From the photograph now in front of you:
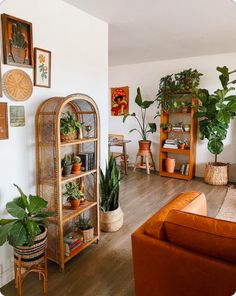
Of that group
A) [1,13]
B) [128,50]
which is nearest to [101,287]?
[1,13]

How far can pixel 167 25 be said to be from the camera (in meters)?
2.92

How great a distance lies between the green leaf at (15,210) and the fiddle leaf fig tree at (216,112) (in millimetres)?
3357

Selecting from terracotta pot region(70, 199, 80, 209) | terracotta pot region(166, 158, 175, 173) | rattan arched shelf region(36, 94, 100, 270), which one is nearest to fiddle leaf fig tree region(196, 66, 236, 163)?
terracotta pot region(166, 158, 175, 173)

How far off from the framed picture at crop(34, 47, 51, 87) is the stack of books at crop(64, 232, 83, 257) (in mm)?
1408

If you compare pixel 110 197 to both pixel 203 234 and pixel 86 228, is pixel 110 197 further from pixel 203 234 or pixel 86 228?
pixel 203 234

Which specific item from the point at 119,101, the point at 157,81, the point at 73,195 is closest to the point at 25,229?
the point at 73,195

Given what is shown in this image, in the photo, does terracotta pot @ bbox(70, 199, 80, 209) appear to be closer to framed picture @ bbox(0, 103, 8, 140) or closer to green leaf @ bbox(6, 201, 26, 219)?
green leaf @ bbox(6, 201, 26, 219)

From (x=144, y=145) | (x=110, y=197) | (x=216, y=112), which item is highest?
(x=216, y=112)

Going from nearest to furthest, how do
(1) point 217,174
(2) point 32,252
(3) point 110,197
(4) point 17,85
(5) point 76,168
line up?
(2) point 32,252 < (4) point 17,85 < (5) point 76,168 < (3) point 110,197 < (1) point 217,174

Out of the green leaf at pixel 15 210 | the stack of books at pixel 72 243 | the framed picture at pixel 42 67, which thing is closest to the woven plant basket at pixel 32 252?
the green leaf at pixel 15 210

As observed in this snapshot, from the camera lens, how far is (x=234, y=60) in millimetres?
4434

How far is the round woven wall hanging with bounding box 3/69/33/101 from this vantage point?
6.02 ft

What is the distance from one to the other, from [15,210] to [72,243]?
73 centimetres

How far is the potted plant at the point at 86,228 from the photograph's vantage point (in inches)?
95.1
